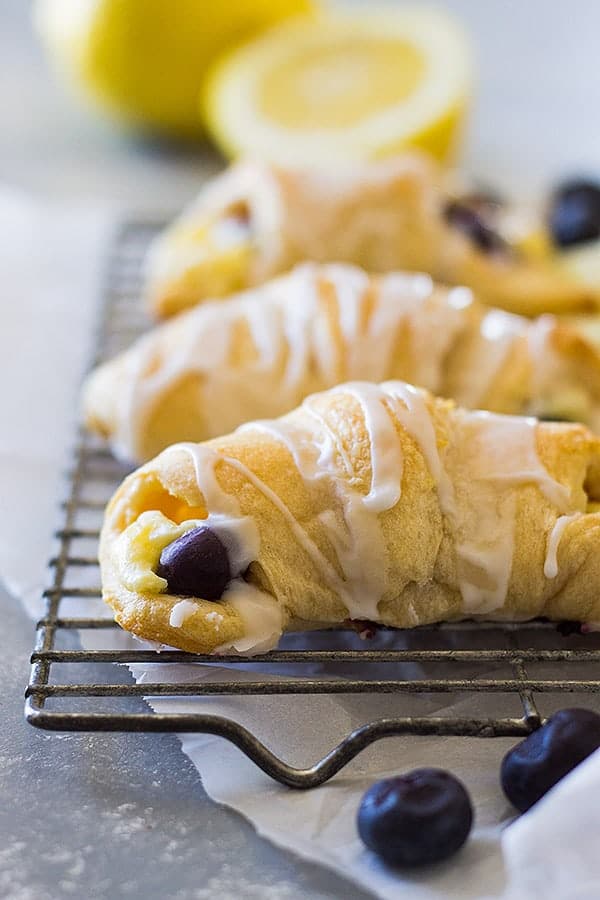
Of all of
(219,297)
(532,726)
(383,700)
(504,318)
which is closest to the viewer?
(532,726)

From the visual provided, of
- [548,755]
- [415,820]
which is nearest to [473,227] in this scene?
[548,755]

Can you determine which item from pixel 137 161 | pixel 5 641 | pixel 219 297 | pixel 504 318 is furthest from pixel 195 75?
pixel 5 641

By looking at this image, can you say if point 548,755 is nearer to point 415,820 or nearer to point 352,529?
point 415,820

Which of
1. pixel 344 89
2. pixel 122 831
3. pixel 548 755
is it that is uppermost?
pixel 344 89

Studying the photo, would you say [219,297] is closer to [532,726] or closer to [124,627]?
[124,627]

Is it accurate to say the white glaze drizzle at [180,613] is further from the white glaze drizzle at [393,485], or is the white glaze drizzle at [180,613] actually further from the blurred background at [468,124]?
the blurred background at [468,124]

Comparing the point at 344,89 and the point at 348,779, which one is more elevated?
the point at 344,89

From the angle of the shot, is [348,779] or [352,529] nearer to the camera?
[348,779]

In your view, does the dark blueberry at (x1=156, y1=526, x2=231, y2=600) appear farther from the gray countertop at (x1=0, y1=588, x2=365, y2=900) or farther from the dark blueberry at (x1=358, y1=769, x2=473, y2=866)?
the dark blueberry at (x1=358, y1=769, x2=473, y2=866)
